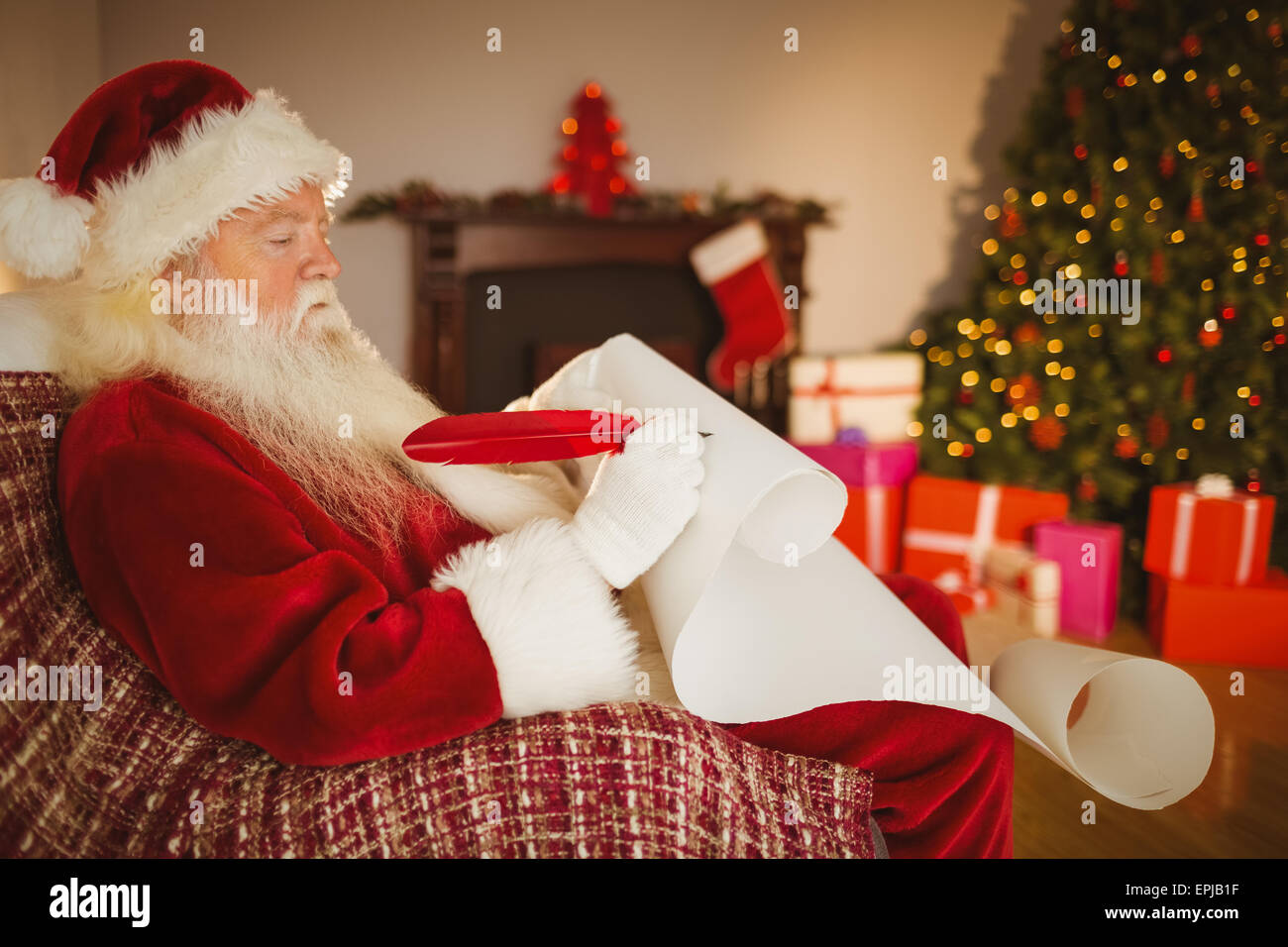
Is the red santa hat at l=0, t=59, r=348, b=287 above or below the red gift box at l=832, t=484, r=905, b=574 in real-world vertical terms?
above

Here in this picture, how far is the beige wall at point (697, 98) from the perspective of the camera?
3461 mm

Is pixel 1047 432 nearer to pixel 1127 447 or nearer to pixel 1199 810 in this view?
pixel 1127 447

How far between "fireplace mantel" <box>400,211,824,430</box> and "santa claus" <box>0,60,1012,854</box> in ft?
7.60

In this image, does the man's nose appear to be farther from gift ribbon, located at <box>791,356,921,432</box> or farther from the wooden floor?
gift ribbon, located at <box>791,356,921,432</box>

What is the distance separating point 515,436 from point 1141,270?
2.64m

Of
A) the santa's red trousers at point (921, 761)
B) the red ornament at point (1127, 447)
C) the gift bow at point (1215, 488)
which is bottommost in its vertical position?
the santa's red trousers at point (921, 761)

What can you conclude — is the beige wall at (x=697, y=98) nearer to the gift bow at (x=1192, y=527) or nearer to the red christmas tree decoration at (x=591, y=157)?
the red christmas tree decoration at (x=591, y=157)

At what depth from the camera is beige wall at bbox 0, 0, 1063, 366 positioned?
3.46m

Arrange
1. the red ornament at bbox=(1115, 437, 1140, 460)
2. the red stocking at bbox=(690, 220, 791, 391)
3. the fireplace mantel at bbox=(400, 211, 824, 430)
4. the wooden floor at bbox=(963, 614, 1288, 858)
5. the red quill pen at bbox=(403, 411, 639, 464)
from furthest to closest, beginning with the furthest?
the red stocking at bbox=(690, 220, 791, 391) → the fireplace mantel at bbox=(400, 211, 824, 430) → the red ornament at bbox=(1115, 437, 1140, 460) → the wooden floor at bbox=(963, 614, 1288, 858) → the red quill pen at bbox=(403, 411, 639, 464)

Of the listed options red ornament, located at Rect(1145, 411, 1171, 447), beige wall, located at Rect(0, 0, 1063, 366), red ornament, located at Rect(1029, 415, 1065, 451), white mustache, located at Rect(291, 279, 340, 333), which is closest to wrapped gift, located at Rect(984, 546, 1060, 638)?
red ornament, located at Rect(1029, 415, 1065, 451)

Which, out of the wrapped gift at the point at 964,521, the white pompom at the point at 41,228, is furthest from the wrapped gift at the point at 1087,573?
the white pompom at the point at 41,228

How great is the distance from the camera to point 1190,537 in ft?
8.57

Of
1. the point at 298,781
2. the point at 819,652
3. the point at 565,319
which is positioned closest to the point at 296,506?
the point at 298,781
